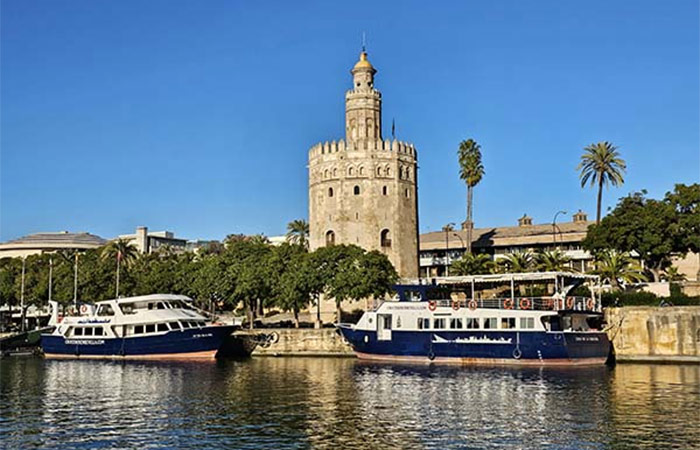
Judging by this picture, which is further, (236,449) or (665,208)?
(665,208)

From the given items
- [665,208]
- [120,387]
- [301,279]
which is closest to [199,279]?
[301,279]

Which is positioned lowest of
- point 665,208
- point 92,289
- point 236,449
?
point 236,449

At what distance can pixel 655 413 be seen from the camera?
35.5 metres

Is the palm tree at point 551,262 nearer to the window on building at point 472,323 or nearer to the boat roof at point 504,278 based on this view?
the boat roof at point 504,278

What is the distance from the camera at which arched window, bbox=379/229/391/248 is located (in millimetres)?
90875

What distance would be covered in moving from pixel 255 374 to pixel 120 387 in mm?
9378

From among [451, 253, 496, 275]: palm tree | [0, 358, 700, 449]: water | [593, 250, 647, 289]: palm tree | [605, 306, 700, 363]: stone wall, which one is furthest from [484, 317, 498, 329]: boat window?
[451, 253, 496, 275]: palm tree

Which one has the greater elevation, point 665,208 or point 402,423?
point 665,208

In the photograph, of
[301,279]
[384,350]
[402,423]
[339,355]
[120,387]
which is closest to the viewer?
[402,423]

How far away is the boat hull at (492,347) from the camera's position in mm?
56625

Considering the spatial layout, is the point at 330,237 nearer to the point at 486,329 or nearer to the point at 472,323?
the point at 472,323

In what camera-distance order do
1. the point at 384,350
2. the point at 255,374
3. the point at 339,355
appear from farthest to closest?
the point at 339,355, the point at 384,350, the point at 255,374

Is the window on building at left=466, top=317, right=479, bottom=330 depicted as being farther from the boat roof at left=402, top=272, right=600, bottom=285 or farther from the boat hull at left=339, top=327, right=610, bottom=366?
the boat roof at left=402, top=272, right=600, bottom=285

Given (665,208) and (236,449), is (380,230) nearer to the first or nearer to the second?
(665,208)
